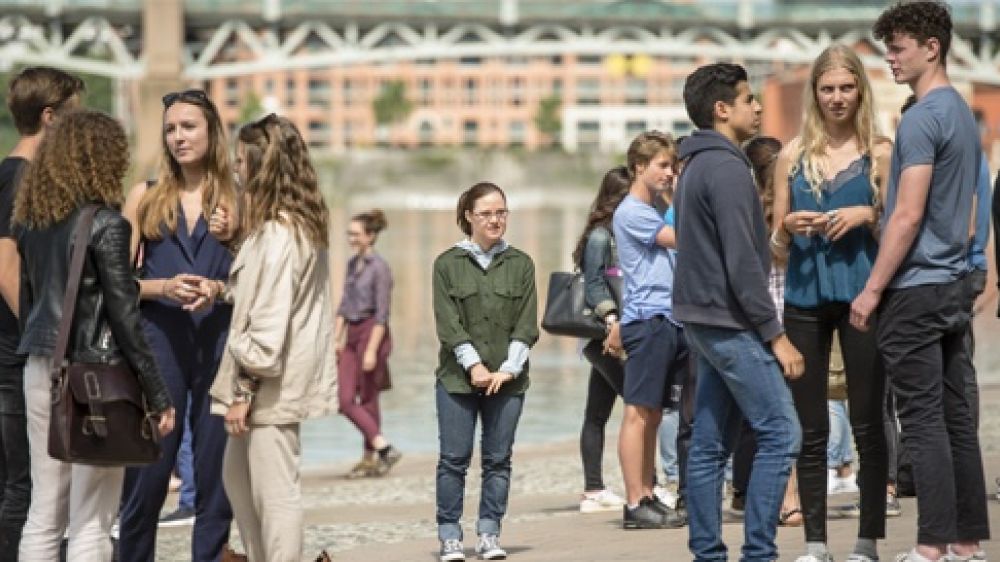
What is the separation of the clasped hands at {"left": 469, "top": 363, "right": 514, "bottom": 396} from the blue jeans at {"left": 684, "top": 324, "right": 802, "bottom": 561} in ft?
4.39

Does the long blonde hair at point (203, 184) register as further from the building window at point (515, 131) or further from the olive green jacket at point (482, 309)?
the building window at point (515, 131)

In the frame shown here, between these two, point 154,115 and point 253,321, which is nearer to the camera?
point 253,321

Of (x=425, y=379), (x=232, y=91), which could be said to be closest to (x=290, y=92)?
(x=232, y=91)

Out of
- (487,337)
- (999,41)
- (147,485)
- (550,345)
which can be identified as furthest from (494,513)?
(999,41)

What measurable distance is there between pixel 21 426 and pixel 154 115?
70006 millimetres

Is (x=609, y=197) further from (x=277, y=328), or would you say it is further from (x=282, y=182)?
(x=277, y=328)

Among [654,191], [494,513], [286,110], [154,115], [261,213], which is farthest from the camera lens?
[286,110]

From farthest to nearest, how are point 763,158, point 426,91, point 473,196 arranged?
point 426,91, point 763,158, point 473,196

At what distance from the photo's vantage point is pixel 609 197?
Result: 9930 mm

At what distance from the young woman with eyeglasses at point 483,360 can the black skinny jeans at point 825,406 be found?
1415 mm

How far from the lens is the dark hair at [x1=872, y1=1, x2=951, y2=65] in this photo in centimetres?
714

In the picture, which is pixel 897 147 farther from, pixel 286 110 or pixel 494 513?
pixel 286 110

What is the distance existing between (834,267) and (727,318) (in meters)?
0.54

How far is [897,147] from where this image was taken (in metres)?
7.10
